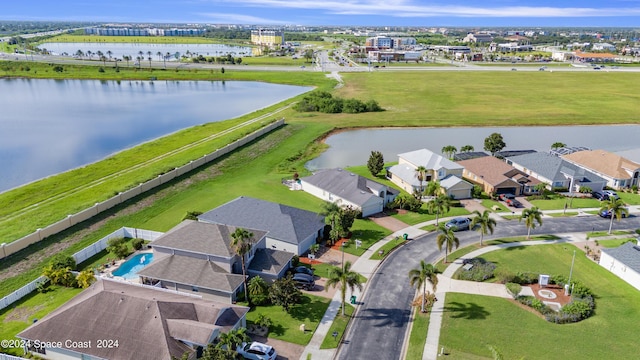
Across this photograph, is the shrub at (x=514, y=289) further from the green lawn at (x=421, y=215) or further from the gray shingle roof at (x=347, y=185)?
the gray shingle roof at (x=347, y=185)

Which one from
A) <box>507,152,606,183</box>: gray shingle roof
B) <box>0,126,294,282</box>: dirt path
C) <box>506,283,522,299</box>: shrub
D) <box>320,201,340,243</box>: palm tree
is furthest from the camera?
<box>507,152,606,183</box>: gray shingle roof

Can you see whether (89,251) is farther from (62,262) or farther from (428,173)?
(428,173)

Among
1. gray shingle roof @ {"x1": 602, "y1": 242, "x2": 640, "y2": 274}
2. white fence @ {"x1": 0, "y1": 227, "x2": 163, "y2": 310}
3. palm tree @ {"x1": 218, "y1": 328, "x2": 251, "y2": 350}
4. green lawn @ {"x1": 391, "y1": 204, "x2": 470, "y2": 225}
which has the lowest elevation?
green lawn @ {"x1": 391, "y1": 204, "x2": 470, "y2": 225}

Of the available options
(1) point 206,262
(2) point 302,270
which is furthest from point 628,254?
(1) point 206,262

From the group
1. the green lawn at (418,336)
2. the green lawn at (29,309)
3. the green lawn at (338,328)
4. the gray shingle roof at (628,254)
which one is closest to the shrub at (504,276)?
the green lawn at (418,336)

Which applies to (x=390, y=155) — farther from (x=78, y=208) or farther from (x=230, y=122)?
Answer: (x=78, y=208)

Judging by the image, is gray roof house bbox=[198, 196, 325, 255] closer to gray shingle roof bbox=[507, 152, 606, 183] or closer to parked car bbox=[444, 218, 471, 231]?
parked car bbox=[444, 218, 471, 231]

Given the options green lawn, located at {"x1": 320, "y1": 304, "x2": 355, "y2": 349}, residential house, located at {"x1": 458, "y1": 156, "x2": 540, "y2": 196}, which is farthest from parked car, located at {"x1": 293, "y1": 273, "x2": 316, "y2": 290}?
residential house, located at {"x1": 458, "y1": 156, "x2": 540, "y2": 196}
